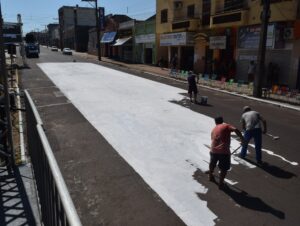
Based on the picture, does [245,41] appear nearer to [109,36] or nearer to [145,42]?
[145,42]

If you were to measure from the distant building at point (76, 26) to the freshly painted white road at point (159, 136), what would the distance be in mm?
78388

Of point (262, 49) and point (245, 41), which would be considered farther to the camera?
point (245, 41)

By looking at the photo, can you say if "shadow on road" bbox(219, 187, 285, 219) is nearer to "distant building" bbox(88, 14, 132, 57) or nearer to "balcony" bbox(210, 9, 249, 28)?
"balcony" bbox(210, 9, 249, 28)

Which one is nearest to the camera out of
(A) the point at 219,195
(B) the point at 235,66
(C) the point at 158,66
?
(A) the point at 219,195

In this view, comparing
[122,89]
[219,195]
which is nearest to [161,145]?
[219,195]

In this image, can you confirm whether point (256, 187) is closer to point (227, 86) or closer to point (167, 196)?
point (167, 196)

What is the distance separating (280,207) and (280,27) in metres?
19.3

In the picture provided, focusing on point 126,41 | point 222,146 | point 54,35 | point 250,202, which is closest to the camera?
point 250,202

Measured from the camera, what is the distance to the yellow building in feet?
74.1

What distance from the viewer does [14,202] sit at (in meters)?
6.63

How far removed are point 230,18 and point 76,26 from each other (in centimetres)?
7600

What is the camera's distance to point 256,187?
758cm

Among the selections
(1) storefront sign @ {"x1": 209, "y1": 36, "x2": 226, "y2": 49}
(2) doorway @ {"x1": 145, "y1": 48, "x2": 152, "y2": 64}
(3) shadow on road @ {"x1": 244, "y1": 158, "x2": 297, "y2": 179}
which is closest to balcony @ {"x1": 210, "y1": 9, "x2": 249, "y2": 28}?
(1) storefront sign @ {"x1": 209, "y1": 36, "x2": 226, "y2": 49}

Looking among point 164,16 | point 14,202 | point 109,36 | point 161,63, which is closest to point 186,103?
point 14,202
